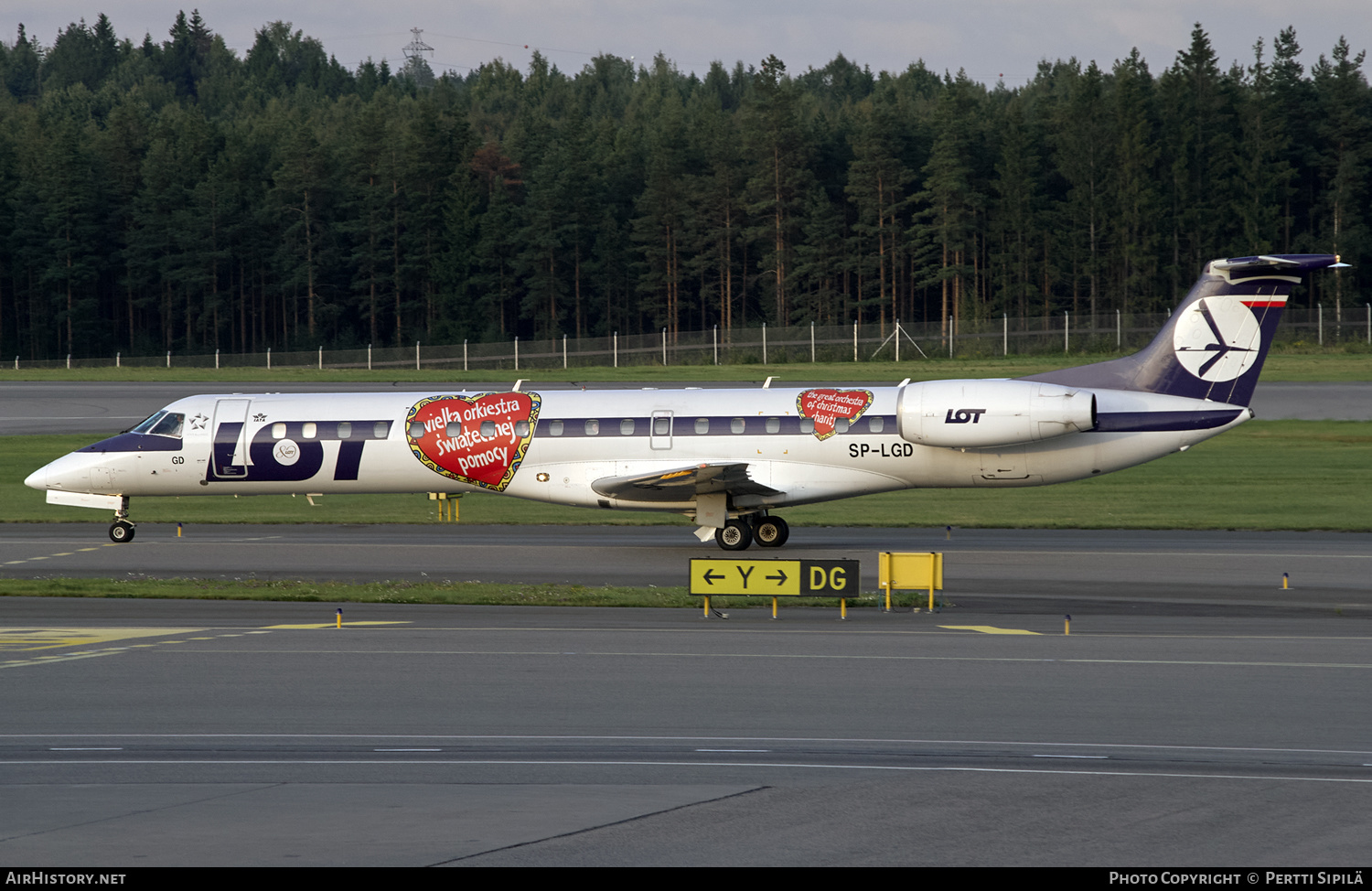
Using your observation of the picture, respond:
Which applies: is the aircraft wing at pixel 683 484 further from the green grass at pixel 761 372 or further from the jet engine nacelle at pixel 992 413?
the green grass at pixel 761 372

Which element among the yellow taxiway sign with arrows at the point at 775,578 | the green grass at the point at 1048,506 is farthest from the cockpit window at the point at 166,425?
the yellow taxiway sign with arrows at the point at 775,578

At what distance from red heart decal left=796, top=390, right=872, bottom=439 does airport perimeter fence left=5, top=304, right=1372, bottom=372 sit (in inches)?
1942

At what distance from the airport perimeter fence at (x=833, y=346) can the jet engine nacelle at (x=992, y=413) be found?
50.3 metres

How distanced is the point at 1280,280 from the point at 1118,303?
2897 inches

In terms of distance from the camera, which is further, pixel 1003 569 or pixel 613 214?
pixel 613 214

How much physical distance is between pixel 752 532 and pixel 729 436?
1941 millimetres

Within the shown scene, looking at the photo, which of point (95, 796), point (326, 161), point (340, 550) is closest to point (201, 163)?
point (326, 161)

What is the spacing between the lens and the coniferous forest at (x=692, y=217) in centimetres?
9650

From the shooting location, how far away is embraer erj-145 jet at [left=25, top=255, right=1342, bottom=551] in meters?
25.4

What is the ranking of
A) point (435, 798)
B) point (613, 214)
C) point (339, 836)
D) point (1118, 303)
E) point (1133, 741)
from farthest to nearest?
point (613, 214) < point (1118, 303) < point (1133, 741) < point (435, 798) < point (339, 836)

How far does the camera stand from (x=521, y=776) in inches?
431

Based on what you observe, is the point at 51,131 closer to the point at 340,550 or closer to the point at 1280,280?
the point at 340,550

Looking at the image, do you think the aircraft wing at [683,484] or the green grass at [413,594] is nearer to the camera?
the green grass at [413,594]

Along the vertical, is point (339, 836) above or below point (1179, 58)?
below
